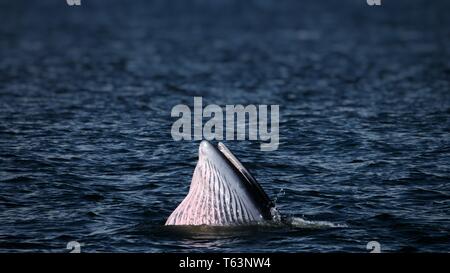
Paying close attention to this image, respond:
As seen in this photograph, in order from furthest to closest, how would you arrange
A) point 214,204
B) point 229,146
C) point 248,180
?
point 229,146, point 214,204, point 248,180

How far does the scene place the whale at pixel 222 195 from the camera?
25.3m

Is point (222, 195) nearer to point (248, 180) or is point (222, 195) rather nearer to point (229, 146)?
point (248, 180)

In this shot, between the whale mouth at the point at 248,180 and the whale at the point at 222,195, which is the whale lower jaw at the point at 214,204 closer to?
the whale at the point at 222,195

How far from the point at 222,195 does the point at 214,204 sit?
45cm

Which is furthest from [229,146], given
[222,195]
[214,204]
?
[222,195]

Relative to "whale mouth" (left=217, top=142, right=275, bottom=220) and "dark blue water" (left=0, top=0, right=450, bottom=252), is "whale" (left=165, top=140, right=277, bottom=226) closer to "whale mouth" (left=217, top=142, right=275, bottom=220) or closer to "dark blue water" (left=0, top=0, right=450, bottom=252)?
"whale mouth" (left=217, top=142, right=275, bottom=220)

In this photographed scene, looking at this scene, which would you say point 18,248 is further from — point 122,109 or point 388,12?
point 388,12

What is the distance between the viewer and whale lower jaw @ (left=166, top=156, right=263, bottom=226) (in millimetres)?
25391

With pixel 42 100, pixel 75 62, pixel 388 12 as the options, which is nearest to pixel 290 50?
pixel 75 62

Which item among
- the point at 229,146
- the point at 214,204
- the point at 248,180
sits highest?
→ the point at 248,180

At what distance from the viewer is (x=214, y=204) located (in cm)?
2591

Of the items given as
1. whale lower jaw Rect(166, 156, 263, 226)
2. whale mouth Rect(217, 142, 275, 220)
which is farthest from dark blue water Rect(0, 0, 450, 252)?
whale mouth Rect(217, 142, 275, 220)

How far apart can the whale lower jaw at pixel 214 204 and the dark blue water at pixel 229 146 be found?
43cm

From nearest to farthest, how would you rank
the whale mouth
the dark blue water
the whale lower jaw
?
the whale lower jaw
the whale mouth
the dark blue water
